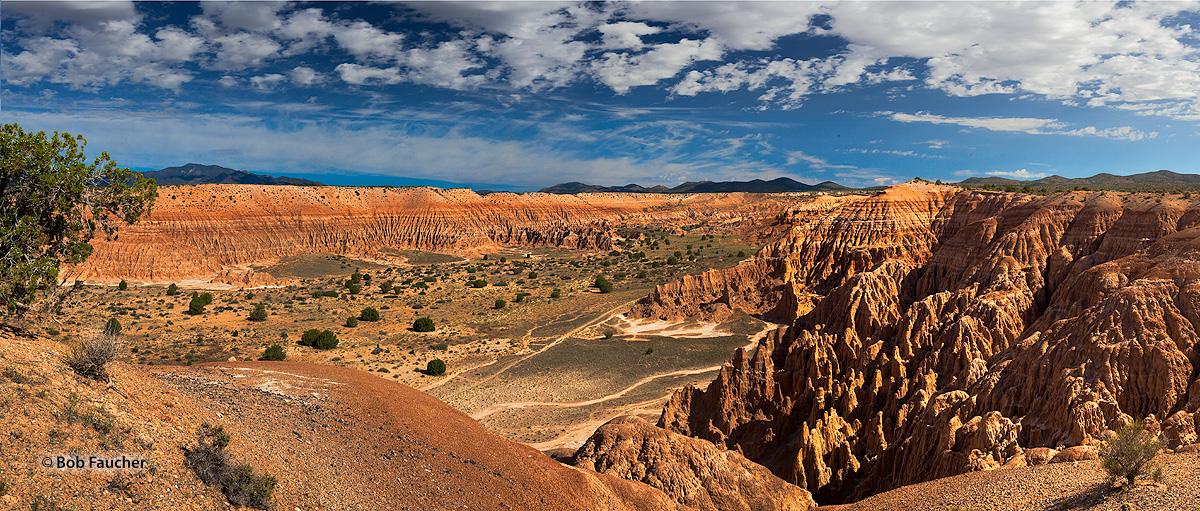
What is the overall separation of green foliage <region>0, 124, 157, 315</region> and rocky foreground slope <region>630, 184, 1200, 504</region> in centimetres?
1966

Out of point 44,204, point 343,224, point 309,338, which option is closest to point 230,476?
point 44,204

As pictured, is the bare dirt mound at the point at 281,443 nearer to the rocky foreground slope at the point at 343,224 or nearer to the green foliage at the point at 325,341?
the green foliage at the point at 325,341

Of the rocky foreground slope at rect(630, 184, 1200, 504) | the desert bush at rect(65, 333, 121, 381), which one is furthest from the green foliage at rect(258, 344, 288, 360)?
the desert bush at rect(65, 333, 121, 381)

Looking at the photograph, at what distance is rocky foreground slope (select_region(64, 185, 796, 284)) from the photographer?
76250mm

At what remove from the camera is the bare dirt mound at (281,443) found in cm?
960

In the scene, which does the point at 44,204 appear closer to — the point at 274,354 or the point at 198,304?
the point at 274,354

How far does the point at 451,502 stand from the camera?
12891mm

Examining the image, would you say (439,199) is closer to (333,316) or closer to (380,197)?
(380,197)

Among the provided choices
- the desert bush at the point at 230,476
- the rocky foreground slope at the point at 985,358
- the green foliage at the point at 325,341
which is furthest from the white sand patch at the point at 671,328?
the desert bush at the point at 230,476

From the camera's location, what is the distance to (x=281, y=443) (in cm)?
1302

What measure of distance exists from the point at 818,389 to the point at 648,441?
27.6 ft

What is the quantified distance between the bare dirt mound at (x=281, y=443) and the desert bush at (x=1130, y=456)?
29.7ft

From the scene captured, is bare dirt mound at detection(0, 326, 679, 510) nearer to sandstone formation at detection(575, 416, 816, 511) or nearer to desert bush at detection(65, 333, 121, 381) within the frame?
desert bush at detection(65, 333, 121, 381)

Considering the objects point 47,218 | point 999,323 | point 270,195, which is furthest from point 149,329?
point 270,195
